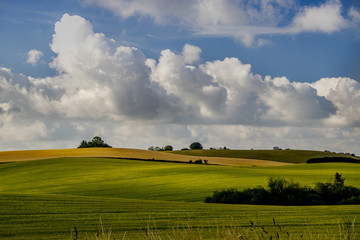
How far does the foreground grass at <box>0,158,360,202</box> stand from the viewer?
34.9 metres

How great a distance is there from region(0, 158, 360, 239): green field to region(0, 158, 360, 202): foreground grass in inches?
3.0

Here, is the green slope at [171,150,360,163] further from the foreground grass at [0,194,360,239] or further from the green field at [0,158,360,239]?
the foreground grass at [0,194,360,239]

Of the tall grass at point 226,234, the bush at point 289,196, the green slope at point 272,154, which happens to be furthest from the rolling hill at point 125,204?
the green slope at point 272,154

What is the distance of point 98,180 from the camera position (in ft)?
143

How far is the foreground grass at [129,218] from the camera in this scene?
15203 millimetres

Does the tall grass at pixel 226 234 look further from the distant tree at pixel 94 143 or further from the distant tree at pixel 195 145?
the distant tree at pixel 195 145

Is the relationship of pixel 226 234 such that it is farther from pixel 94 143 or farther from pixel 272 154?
pixel 94 143

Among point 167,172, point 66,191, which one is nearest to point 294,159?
point 167,172

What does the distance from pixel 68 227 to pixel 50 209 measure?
12.1 feet

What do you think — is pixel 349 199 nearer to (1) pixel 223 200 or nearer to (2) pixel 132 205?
(1) pixel 223 200

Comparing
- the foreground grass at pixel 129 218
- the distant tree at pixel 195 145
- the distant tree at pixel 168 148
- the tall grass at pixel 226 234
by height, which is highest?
the distant tree at pixel 195 145

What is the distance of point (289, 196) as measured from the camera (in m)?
27.7

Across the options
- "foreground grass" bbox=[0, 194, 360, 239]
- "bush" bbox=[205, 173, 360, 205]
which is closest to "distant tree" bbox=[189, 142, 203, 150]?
"bush" bbox=[205, 173, 360, 205]

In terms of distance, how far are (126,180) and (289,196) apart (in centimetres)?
1946
